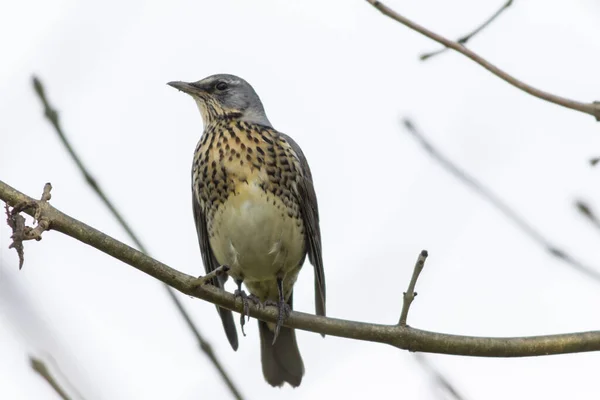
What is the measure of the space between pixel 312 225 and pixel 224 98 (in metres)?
1.48

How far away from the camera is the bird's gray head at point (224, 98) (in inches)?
316

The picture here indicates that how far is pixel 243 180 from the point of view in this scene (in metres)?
7.10

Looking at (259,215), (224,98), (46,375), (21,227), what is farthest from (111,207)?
(224,98)

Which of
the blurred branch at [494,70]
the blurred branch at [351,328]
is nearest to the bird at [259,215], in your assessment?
the blurred branch at [351,328]

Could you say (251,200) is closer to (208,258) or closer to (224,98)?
(208,258)

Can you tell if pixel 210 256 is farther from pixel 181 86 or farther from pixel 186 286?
pixel 186 286

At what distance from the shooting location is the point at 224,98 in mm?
8172

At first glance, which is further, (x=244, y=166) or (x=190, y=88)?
(x=190, y=88)

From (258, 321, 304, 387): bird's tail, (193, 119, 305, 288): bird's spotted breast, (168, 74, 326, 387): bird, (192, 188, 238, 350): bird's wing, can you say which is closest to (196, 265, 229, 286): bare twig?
(168, 74, 326, 387): bird

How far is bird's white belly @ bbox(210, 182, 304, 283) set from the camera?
277 inches

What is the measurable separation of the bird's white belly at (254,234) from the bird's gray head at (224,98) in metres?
1.06

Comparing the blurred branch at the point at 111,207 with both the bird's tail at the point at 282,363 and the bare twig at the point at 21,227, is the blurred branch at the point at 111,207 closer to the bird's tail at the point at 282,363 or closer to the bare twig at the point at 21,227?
the bare twig at the point at 21,227

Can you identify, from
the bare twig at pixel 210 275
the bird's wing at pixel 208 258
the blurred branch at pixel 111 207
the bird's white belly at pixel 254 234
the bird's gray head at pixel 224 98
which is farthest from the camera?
the bird's gray head at pixel 224 98

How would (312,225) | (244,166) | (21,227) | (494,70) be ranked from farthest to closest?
(312,225) < (244,166) < (21,227) < (494,70)
